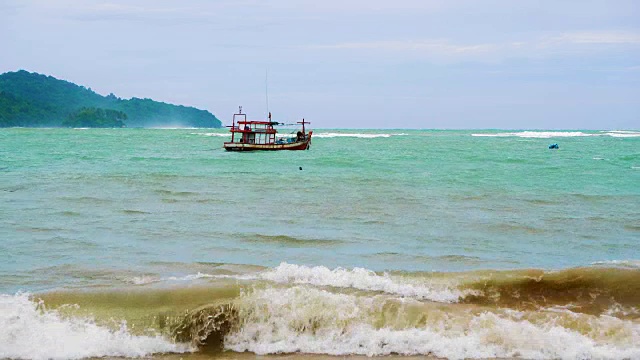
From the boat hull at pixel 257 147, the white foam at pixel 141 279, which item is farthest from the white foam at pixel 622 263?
the boat hull at pixel 257 147

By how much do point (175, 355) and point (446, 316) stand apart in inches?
108

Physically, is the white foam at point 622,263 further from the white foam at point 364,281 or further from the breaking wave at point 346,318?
the white foam at point 364,281

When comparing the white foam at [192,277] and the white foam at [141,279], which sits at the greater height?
the white foam at [192,277]

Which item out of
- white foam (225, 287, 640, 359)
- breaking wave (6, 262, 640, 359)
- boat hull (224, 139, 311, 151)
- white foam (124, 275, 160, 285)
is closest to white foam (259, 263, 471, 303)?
breaking wave (6, 262, 640, 359)

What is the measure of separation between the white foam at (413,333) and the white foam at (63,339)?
31.3 inches

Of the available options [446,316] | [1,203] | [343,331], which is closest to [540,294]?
[446,316]

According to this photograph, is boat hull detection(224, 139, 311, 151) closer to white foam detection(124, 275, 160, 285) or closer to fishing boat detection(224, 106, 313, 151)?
fishing boat detection(224, 106, 313, 151)

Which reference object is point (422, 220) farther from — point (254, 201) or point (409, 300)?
point (409, 300)

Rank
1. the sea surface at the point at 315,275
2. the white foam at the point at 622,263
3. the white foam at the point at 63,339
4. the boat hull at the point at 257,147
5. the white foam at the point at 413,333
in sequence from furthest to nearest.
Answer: the boat hull at the point at 257,147 < the white foam at the point at 622,263 < the sea surface at the point at 315,275 < the white foam at the point at 413,333 < the white foam at the point at 63,339

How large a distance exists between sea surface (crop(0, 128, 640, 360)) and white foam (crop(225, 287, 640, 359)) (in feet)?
0.06

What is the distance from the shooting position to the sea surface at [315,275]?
6227 millimetres

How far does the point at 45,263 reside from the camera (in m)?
8.92

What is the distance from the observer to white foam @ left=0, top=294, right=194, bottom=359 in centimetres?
594

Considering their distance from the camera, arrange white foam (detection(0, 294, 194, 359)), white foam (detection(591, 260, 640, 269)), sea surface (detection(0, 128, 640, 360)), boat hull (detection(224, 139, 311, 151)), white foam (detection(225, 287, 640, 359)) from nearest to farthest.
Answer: white foam (detection(0, 294, 194, 359))
white foam (detection(225, 287, 640, 359))
sea surface (detection(0, 128, 640, 360))
white foam (detection(591, 260, 640, 269))
boat hull (detection(224, 139, 311, 151))
